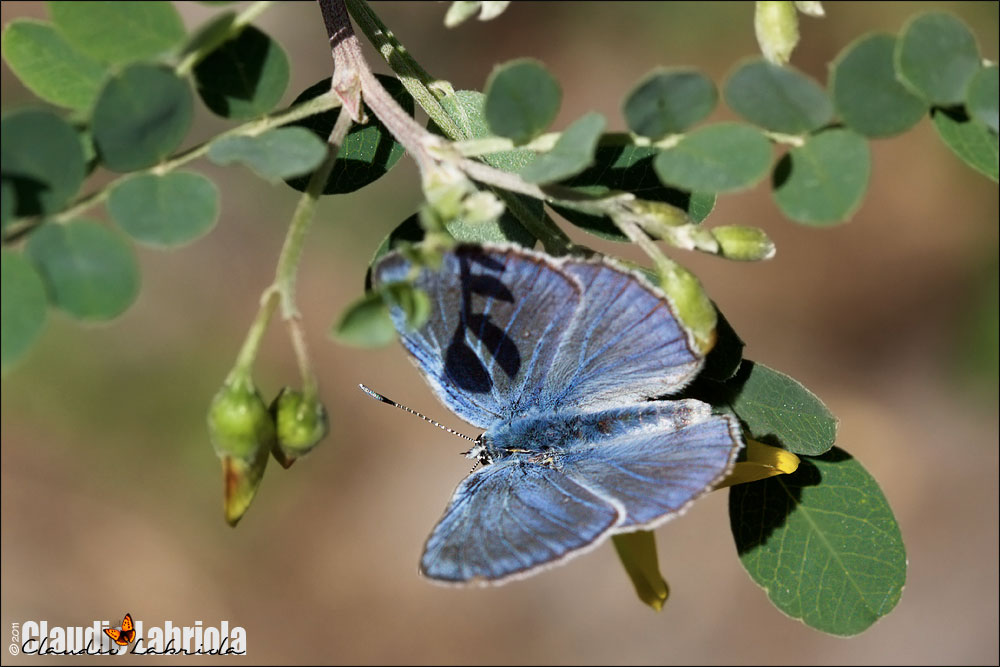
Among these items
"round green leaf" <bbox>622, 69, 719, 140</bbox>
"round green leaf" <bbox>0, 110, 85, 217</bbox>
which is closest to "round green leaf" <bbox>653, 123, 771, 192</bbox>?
"round green leaf" <bbox>622, 69, 719, 140</bbox>

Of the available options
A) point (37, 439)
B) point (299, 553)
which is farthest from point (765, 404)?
point (37, 439)

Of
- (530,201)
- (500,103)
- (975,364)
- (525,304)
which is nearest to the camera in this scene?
(500,103)

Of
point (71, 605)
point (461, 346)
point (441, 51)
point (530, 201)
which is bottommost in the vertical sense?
point (461, 346)

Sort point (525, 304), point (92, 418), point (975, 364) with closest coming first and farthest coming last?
point (525, 304) < point (92, 418) < point (975, 364)

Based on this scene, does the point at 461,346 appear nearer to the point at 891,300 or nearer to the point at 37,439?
the point at 37,439

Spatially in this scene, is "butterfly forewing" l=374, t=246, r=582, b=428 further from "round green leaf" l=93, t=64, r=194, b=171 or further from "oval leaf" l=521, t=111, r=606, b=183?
"round green leaf" l=93, t=64, r=194, b=171

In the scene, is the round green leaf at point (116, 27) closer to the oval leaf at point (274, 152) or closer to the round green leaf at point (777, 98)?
the oval leaf at point (274, 152)

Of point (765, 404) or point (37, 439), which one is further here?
point (37, 439)
